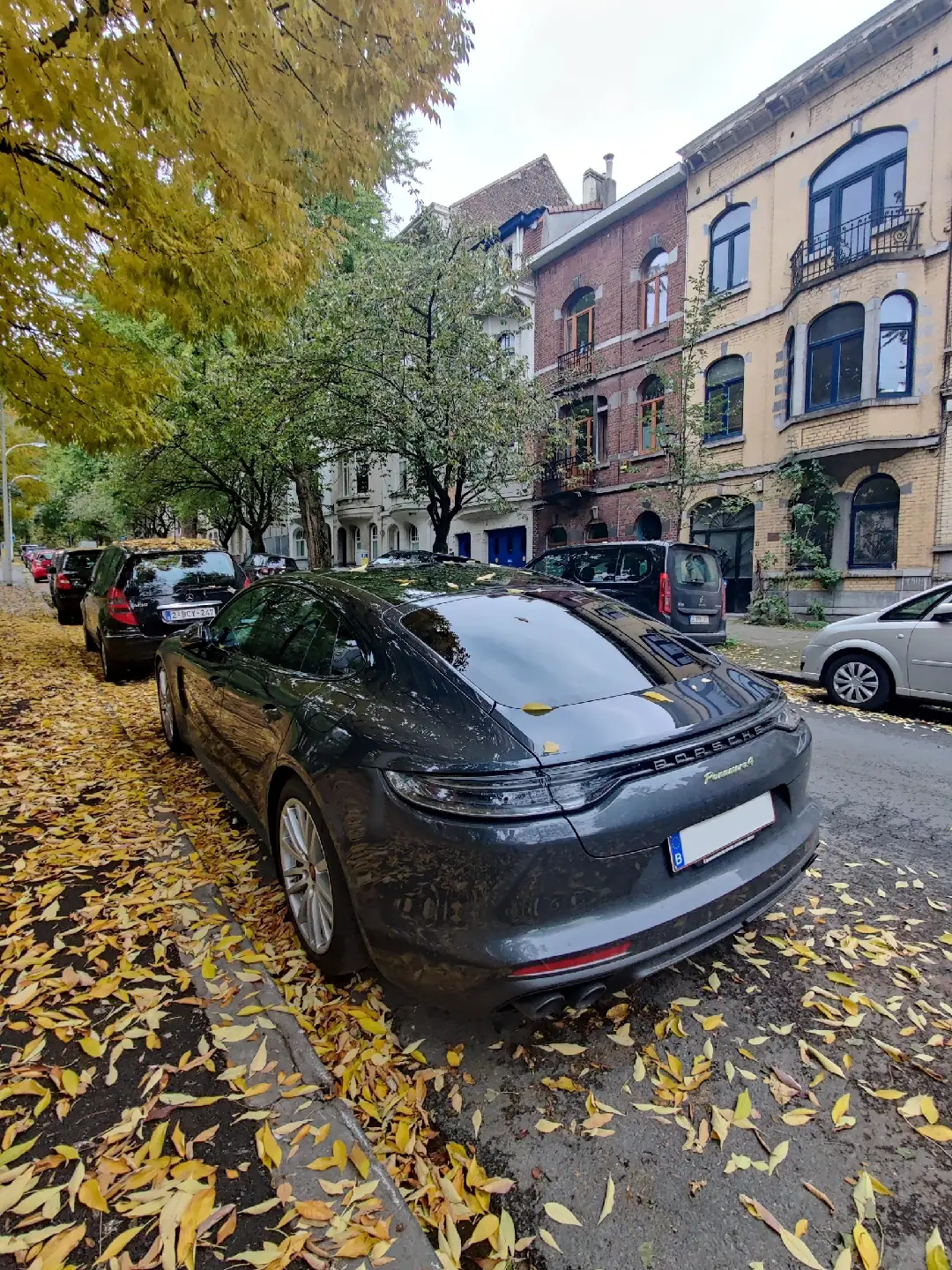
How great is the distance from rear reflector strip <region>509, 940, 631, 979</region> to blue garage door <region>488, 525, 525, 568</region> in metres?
22.5

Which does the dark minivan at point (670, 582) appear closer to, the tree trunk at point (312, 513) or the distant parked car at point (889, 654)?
the distant parked car at point (889, 654)

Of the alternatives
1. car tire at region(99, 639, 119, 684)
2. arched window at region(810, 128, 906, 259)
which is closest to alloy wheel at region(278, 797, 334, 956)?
car tire at region(99, 639, 119, 684)

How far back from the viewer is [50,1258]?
156 centimetres

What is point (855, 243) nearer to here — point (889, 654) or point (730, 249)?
A: point (730, 249)

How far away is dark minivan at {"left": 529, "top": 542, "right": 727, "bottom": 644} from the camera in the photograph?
10.2m

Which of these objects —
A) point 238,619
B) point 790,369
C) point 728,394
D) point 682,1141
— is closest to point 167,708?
point 238,619

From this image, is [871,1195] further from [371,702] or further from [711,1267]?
[371,702]

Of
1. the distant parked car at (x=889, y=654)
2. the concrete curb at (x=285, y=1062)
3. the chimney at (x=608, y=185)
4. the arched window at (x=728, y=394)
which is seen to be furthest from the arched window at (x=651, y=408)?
the concrete curb at (x=285, y=1062)

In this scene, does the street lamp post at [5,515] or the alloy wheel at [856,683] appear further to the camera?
the street lamp post at [5,515]

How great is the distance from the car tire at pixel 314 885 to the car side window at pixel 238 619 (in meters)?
1.37

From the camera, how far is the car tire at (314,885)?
2.37 metres

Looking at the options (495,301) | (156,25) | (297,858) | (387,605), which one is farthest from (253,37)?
(495,301)

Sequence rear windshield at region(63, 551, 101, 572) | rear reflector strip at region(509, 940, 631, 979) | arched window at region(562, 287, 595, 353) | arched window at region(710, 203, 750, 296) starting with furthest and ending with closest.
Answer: arched window at region(562, 287, 595, 353)
arched window at region(710, 203, 750, 296)
rear windshield at region(63, 551, 101, 572)
rear reflector strip at region(509, 940, 631, 979)

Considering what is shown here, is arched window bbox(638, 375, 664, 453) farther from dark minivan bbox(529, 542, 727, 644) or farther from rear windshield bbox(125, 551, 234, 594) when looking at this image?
rear windshield bbox(125, 551, 234, 594)
